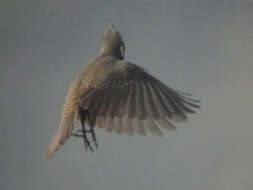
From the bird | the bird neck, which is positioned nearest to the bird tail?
the bird

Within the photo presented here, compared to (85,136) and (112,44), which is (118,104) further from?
(112,44)

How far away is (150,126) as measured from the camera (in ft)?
7.71

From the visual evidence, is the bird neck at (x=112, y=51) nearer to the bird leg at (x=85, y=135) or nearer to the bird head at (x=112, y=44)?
the bird head at (x=112, y=44)

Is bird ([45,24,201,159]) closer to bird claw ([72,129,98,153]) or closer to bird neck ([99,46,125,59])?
bird claw ([72,129,98,153])

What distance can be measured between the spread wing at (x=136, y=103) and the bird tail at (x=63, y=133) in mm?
50

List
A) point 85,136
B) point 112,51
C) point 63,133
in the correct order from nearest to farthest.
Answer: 1. point 63,133
2. point 85,136
3. point 112,51

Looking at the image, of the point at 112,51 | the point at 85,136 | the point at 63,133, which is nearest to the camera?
the point at 63,133

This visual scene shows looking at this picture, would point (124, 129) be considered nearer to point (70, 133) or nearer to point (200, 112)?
point (70, 133)

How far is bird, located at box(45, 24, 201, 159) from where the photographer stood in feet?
7.68

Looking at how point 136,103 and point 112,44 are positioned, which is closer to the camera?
point 136,103

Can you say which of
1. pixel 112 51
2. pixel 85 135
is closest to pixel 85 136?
pixel 85 135

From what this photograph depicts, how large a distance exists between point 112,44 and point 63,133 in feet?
1.58

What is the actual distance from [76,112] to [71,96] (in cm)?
7

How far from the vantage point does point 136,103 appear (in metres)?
2.38
